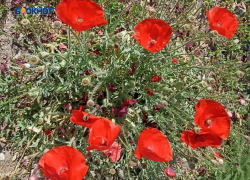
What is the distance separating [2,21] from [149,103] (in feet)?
7.90

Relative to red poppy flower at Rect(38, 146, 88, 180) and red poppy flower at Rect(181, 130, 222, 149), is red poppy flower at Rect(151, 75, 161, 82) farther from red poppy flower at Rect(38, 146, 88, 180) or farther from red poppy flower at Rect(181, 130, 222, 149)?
red poppy flower at Rect(38, 146, 88, 180)

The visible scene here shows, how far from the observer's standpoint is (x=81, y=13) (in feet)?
6.20

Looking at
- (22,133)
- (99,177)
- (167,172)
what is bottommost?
(99,177)

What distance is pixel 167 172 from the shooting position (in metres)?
2.22

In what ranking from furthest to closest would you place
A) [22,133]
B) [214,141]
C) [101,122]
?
[22,133] → [214,141] → [101,122]

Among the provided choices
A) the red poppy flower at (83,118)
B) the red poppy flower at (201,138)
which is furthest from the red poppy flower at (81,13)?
the red poppy flower at (201,138)

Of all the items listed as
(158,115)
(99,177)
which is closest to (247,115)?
(158,115)

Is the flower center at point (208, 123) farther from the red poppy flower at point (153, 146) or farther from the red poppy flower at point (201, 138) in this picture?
the red poppy flower at point (153, 146)

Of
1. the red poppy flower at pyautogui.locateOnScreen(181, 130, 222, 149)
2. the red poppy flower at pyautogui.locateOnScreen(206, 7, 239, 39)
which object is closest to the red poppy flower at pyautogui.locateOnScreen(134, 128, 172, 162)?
the red poppy flower at pyautogui.locateOnScreen(181, 130, 222, 149)

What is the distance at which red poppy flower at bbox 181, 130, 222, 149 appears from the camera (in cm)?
192

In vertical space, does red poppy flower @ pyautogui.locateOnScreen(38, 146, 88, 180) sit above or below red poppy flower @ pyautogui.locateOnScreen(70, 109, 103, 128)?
below

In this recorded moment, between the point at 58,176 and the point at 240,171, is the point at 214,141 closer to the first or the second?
the point at 58,176

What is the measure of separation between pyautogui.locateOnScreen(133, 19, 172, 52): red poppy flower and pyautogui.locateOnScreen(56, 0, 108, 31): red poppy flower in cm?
36

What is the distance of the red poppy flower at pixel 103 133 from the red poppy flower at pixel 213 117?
74 cm
